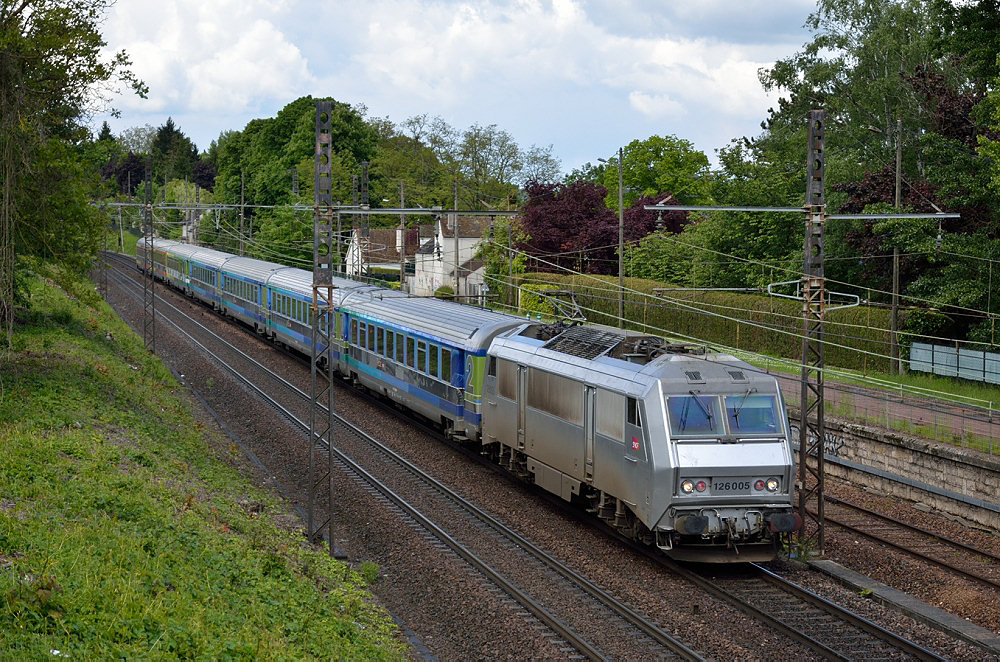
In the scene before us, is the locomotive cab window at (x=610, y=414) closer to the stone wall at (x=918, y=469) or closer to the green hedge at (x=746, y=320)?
the stone wall at (x=918, y=469)

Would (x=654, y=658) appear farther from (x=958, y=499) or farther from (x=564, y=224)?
(x=564, y=224)

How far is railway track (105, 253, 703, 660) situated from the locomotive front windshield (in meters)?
2.75

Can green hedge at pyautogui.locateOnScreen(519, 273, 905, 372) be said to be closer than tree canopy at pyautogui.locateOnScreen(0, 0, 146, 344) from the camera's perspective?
No

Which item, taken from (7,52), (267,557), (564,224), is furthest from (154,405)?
(564,224)

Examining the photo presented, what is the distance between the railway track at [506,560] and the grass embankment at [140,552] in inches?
85.3

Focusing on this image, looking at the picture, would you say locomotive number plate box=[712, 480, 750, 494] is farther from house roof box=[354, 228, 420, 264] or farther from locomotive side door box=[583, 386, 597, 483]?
house roof box=[354, 228, 420, 264]

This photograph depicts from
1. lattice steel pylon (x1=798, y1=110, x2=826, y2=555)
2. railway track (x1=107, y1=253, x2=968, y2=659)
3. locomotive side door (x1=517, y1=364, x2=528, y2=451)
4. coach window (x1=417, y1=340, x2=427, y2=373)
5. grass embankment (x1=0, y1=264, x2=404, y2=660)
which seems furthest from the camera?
coach window (x1=417, y1=340, x2=427, y2=373)

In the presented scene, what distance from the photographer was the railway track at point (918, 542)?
17703mm

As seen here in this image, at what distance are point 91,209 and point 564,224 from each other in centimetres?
3611

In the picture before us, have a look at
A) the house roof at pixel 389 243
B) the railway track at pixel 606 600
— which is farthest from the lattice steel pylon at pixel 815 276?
the house roof at pixel 389 243

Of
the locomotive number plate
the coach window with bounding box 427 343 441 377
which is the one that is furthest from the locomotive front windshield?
the coach window with bounding box 427 343 441 377

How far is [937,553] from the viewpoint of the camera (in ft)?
62.2

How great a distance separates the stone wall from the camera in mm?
21156

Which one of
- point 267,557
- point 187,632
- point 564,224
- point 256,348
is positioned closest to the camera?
point 187,632
